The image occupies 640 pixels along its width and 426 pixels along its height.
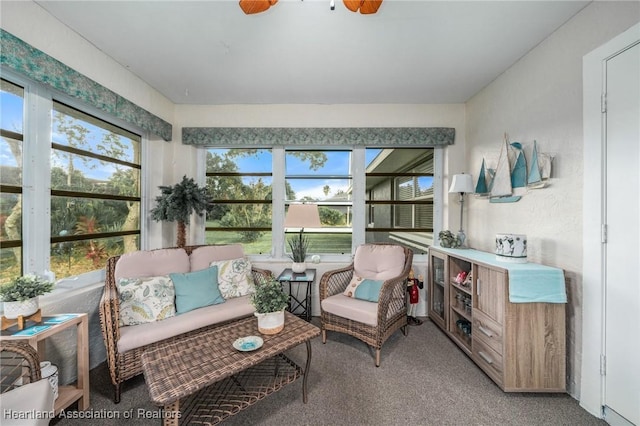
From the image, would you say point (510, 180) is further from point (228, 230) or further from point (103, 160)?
point (103, 160)

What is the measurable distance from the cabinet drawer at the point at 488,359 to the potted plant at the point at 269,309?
1.62m

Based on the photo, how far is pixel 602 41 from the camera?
1.56 m

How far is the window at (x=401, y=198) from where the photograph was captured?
3.22 metres

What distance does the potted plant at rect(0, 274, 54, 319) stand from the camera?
1.43 m

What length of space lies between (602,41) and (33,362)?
383cm

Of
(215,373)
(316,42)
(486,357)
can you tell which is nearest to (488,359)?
(486,357)

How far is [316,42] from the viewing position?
1.96 m

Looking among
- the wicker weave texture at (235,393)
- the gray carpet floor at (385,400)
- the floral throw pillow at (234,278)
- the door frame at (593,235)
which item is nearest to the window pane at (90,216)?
the floral throw pillow at (234,278)

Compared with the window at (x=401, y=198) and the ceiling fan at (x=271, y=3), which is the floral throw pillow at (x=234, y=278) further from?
the ceiling fan at (x=271, y=3)

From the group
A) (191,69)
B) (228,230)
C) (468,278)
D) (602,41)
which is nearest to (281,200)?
(228,230)

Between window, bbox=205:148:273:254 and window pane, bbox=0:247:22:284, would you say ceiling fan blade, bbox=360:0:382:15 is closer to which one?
window, bbox=205:148:273:254

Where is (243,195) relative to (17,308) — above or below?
above

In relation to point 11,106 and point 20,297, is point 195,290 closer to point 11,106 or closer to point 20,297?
point 20,297

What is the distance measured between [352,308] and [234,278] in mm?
1199
